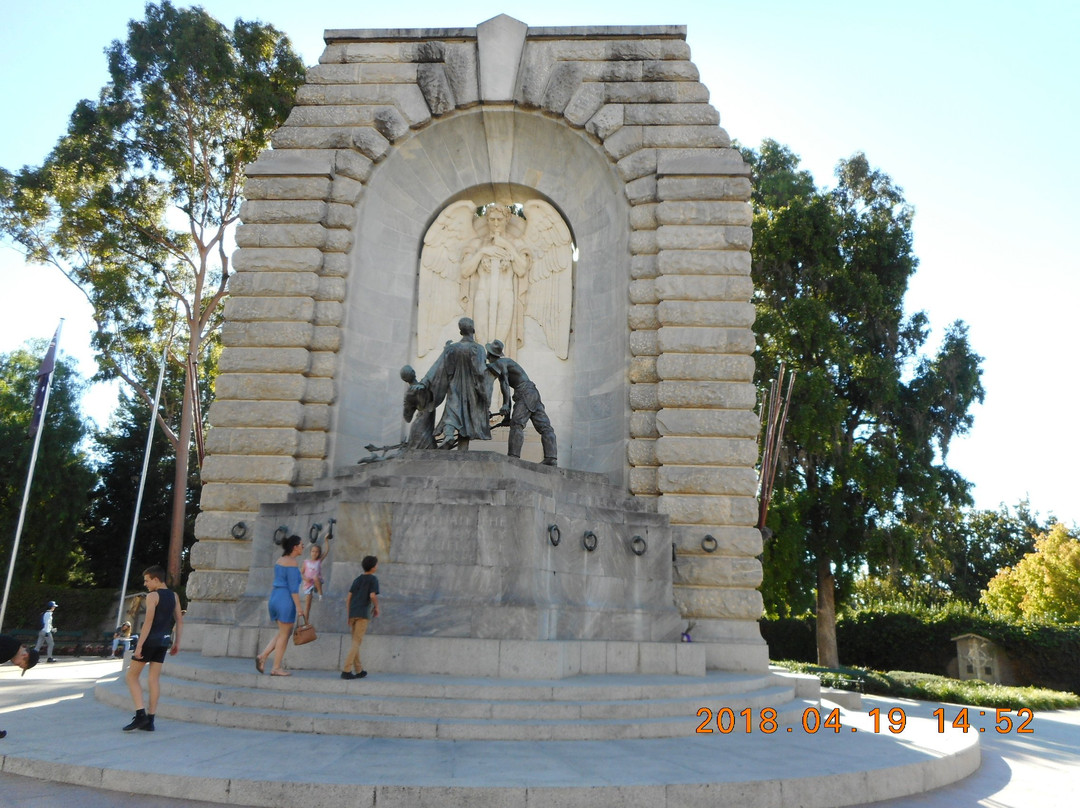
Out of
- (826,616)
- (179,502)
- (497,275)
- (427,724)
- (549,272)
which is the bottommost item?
(427,724)

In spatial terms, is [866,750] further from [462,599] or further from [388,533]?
[388,533]

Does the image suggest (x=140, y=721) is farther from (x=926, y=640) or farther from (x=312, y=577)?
(x=926, y=640)

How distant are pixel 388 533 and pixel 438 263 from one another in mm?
7982

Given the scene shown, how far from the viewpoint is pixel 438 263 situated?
1622 centimetres

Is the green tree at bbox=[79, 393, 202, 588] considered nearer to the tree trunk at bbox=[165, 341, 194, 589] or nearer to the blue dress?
the tree trunk at bbox=[165, 341, 194, 589]

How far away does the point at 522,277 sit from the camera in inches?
636

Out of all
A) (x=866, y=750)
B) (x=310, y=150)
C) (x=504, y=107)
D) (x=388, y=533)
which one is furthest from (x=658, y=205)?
(x=866, y=750)

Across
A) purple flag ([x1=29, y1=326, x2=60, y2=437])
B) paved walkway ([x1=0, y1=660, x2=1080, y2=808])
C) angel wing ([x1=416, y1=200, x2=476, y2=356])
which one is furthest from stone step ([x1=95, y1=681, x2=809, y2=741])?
purple flag ([x1=29, y1=326, x2=60, y2=437])

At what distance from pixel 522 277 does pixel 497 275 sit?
54 centimetres

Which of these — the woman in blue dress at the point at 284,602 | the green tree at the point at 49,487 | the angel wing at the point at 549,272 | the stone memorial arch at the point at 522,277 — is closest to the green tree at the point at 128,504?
the green tree at the point at 49,487

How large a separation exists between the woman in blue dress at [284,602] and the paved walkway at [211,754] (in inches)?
47.8

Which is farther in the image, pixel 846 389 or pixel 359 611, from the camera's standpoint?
pixel 846 389
